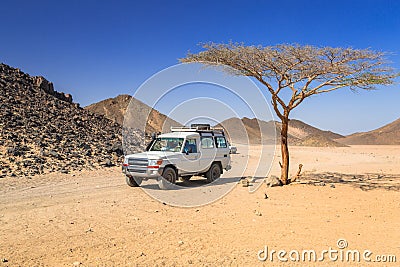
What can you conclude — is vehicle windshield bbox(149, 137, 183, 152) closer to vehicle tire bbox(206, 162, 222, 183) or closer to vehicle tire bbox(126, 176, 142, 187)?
vehicle tire bbox(126, 176, 142, 187)

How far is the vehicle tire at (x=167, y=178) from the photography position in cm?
1247

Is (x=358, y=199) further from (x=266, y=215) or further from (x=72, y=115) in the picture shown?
(x=72, y=115)

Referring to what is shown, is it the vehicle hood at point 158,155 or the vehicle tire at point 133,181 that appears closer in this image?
the vehicle hood at point 158,155

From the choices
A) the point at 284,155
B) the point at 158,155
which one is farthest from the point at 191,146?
the point at 284,155

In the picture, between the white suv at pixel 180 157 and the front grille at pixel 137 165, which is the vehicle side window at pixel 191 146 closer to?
the white suv at pixel 180 157

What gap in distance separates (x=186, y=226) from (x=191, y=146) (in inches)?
237

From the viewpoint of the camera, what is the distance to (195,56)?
1470cm

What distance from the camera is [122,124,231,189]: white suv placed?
1241 cm

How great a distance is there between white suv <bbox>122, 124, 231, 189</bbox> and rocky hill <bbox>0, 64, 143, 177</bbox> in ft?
21.0

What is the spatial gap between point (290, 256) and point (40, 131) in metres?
22.3

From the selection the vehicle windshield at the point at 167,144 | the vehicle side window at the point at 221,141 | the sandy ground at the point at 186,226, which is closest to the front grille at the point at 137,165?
the sandy ground at the point at 186,226

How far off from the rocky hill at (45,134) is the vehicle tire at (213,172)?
7.65 metres

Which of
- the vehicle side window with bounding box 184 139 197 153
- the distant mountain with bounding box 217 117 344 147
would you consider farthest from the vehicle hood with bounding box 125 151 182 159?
the distant mountain with bounding box 217 117 344 147

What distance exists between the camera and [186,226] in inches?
311
